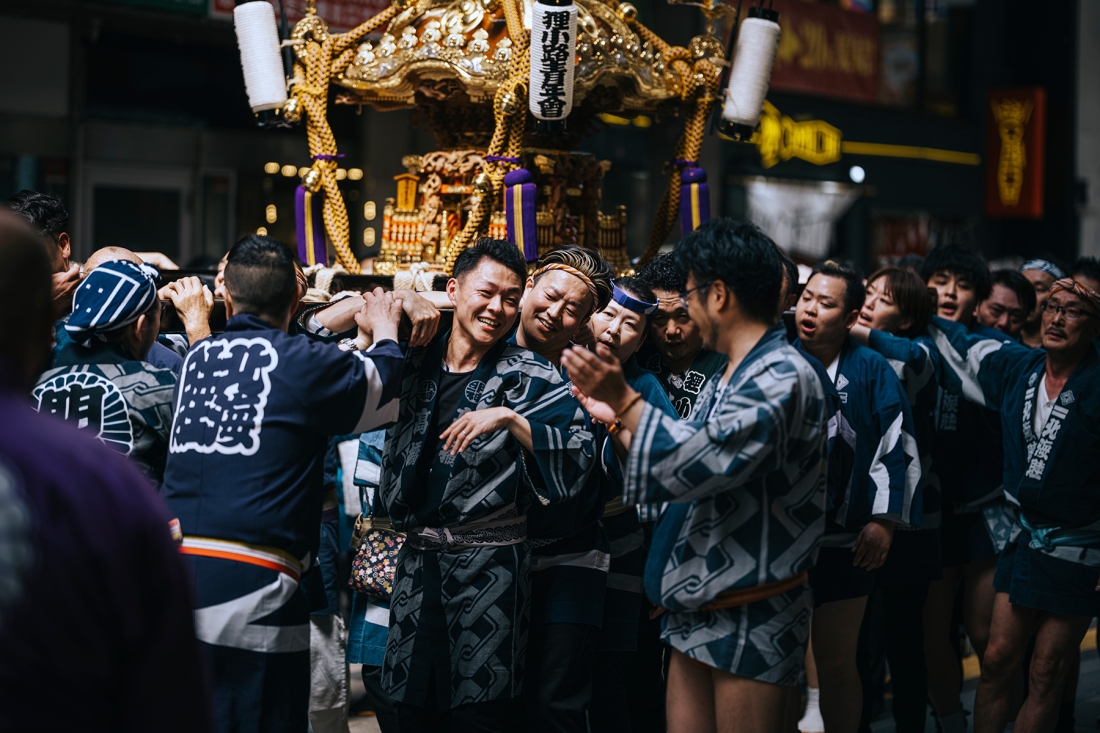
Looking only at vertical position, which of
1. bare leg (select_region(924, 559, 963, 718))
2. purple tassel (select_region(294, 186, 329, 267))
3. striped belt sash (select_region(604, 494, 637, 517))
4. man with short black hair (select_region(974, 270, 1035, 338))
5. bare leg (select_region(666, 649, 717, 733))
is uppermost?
purple tassel (select_region(294, 186, 329, 267))

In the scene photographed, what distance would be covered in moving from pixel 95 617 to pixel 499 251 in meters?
1.99

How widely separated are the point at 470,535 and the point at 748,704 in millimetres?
938

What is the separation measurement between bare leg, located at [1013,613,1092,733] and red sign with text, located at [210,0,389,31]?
6.00 metres

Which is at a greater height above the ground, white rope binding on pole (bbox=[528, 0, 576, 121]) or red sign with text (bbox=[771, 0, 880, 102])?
red sign with text (bbox=[771, 0, 880, 102])

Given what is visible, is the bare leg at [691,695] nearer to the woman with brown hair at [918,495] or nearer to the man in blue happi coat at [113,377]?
the woman with brown hair at [918,495]

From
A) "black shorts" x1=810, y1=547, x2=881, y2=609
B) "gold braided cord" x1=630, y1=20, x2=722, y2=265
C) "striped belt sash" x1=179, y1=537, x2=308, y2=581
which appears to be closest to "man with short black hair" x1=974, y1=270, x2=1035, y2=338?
"gold braided cord" x1=630, y1=20, x2=722, y2=265

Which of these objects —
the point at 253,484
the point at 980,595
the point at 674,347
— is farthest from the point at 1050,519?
the point at 253,484

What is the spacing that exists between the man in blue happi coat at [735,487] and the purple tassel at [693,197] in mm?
2177

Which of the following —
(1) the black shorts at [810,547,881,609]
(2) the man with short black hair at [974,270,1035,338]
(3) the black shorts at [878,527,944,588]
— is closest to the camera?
(1) the black shorts at [810,547,881,609]

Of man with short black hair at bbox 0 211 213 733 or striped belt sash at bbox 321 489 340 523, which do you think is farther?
striped belt sash at bbox 321 489 340 523

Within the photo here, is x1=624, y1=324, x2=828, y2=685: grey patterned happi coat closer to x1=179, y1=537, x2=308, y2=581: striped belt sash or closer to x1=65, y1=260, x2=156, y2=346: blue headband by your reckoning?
x1=179, y1=537, x2=308, y2=581: striped belt sash

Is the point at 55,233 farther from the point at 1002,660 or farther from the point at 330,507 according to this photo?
the point at 1002,660

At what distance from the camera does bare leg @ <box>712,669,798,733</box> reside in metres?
2.63

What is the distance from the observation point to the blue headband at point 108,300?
9.58 feet
